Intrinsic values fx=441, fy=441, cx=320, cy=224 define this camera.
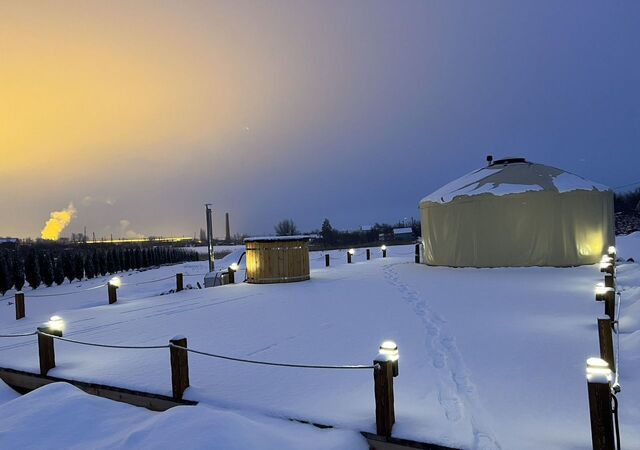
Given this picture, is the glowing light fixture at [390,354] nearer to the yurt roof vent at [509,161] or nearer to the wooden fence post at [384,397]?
the wooden fence post at [384,397]

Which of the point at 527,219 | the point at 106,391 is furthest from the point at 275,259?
the point at 106,391

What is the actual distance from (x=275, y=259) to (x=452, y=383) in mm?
8310

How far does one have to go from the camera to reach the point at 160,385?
A: 3969mm

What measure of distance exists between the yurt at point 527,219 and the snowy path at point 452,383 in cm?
698

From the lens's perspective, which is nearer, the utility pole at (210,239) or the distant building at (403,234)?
the utility pole at (210,239)

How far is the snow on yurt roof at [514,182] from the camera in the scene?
1244 centimetres

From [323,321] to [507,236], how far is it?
8.10 metres

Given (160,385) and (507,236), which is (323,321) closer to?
(160,385)

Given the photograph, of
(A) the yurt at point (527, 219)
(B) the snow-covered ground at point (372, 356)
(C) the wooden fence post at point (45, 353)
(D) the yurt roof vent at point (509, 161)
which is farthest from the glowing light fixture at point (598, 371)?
(D) the yurt roof vent at point (509, 161)

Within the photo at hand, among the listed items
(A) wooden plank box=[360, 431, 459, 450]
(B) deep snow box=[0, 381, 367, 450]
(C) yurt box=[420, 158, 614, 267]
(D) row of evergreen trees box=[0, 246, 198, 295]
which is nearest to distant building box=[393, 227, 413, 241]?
(D) row of evergreen trees box=[0, 246, 198, 295]

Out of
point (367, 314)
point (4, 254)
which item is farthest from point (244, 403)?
point (4, 254)

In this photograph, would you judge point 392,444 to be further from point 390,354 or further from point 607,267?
point 607,267

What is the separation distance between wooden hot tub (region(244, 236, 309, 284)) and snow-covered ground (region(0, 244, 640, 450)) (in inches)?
89.1

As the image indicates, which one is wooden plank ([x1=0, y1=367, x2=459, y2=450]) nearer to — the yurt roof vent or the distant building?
the yurt roof vent
